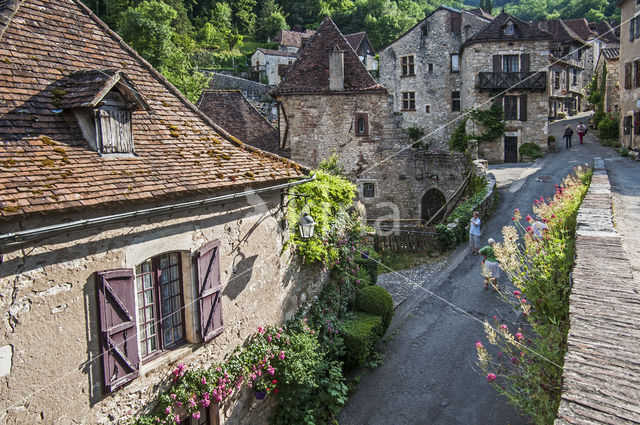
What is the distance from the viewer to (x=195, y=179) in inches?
293

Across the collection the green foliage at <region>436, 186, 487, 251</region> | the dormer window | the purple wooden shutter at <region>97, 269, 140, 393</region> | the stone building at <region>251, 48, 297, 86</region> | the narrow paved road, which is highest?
the stone building at <region>251, 48, 297, 86</region>

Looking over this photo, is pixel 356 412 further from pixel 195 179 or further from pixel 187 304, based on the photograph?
pixel 195 179

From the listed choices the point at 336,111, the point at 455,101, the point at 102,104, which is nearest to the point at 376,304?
the point at 102,104

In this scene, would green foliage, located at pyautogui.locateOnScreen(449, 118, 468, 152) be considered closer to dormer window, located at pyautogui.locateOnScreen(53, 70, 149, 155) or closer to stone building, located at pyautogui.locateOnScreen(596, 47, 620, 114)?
stone building, located at pyautogui.locateOnScreen(596, 47, 620, 114)

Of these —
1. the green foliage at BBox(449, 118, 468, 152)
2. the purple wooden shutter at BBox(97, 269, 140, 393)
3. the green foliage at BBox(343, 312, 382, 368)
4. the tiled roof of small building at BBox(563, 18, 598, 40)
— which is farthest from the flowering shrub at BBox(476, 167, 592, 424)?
the tiled roof of small building at BBox(563, 18, 598, 40)

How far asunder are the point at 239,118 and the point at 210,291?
57.8 ft

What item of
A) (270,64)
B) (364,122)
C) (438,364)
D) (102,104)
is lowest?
(438,364)

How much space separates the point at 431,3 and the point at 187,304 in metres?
100.0

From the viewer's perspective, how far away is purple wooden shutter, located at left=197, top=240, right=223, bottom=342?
302 inches

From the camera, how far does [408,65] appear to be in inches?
1565

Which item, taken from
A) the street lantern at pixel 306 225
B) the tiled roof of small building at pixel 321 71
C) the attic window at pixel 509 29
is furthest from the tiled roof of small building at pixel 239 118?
the attic window at pixel 509 29

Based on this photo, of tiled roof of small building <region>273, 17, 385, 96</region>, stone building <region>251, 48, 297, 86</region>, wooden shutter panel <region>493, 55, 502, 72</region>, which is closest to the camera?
tiled roof of small building <region>273, 17, 385, 96</region>

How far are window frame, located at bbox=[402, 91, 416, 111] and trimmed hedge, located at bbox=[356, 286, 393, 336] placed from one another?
1178 inches

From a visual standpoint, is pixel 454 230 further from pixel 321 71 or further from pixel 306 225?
pixel 306 225
